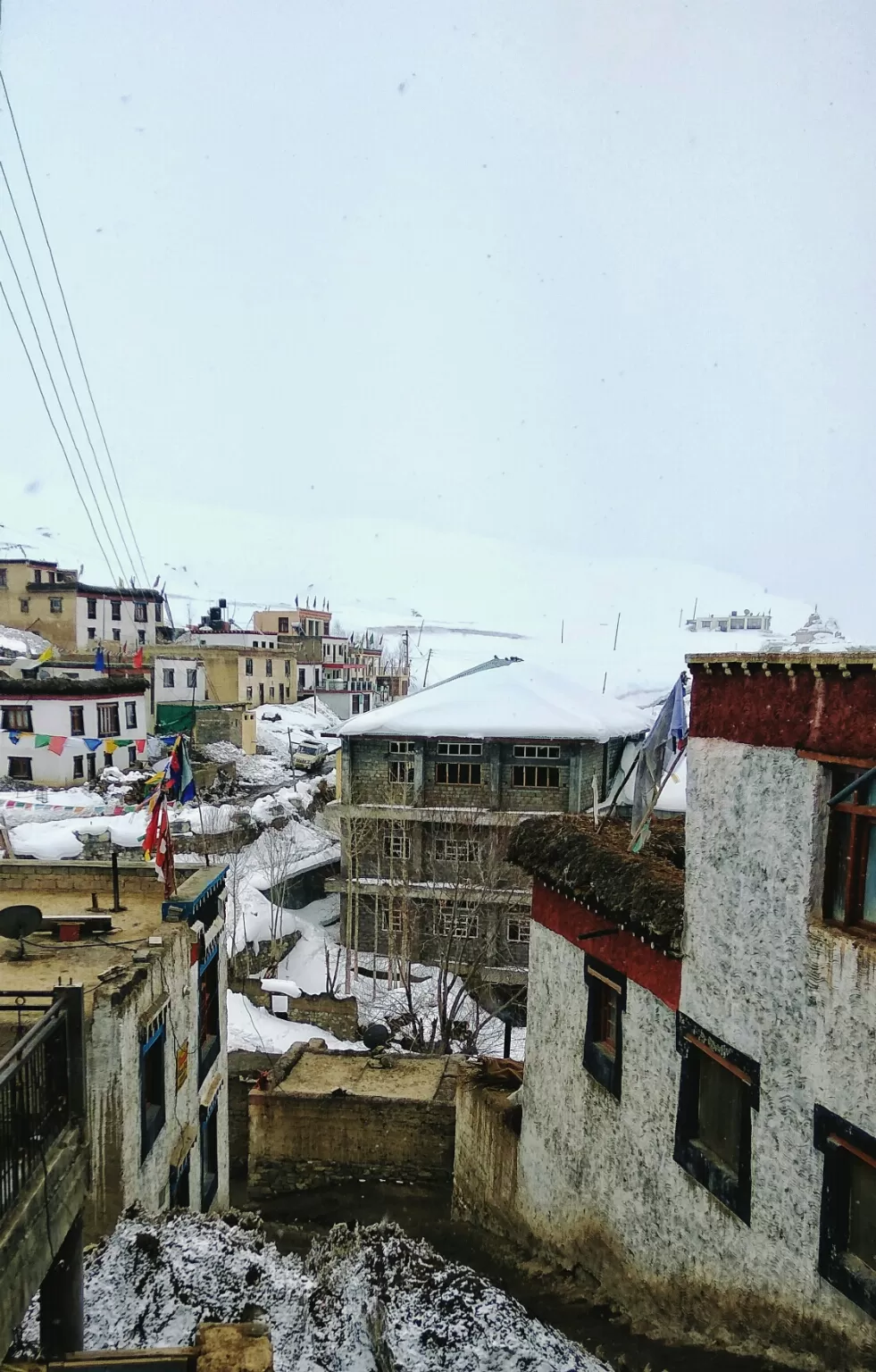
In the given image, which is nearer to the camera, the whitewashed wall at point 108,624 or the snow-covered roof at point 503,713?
the snow-covered roof at point 503,713

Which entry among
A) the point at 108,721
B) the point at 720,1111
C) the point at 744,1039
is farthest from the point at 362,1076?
the point at 108,721

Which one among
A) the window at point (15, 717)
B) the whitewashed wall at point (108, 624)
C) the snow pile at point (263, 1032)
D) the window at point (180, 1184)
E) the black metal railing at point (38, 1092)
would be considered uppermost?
the whitewashed wall at point (108, 624)

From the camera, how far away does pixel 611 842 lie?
1115 cm

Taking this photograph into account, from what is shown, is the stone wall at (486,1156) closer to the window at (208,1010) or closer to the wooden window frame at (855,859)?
the window at (208,1010)

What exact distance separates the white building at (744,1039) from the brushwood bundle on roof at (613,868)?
4cm

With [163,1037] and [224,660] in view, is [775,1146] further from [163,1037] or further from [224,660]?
[224,660]

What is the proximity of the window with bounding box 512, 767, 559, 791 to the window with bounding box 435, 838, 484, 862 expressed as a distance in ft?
8.64

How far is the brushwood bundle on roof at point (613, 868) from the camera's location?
8.97 metres

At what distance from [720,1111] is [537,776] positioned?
20.7m

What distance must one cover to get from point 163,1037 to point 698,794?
8267 mm

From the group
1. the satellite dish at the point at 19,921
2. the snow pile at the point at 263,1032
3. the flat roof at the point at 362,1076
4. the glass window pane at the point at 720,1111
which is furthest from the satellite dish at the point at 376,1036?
the glass window pane at the point at 720,1111

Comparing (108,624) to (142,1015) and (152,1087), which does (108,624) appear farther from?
(142,1015)

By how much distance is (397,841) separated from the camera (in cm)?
2947

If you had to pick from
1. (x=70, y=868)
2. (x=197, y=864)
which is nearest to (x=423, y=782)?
(x=197, y=864)
